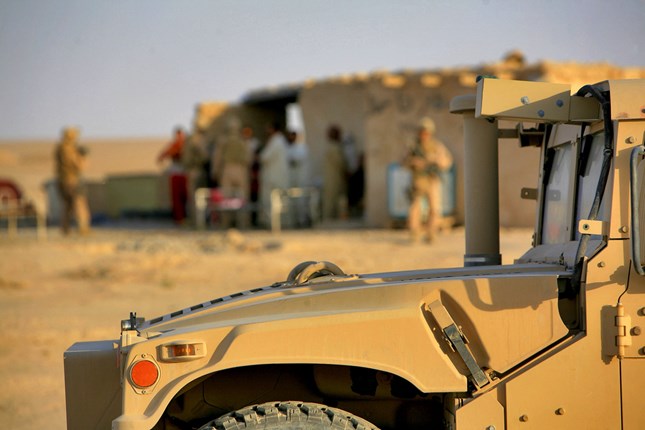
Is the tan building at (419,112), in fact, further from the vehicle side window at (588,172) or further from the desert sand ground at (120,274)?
the vehicle side window at (588,172)

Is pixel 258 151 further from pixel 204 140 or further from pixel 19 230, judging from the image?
pixel 19 230

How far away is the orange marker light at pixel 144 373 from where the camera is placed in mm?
3115

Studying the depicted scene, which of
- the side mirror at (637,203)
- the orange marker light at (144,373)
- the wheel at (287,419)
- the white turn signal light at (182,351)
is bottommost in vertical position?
the wheel at (287,419)

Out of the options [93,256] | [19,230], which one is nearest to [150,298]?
[93,256]

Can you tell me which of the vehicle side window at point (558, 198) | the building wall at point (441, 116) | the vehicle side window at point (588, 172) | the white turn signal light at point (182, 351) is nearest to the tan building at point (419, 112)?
the building wall at point (441, 116)

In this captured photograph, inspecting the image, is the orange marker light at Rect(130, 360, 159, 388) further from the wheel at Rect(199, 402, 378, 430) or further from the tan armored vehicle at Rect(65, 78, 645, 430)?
the wheel at Rect(199, 402, 378, 430)

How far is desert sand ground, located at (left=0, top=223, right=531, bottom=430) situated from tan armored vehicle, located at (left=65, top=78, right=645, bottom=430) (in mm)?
3608

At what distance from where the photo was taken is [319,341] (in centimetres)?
312

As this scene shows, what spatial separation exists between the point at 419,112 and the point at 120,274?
6359mm

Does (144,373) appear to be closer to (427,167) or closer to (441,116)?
(427,167)

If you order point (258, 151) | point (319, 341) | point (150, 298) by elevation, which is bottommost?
point (150, 298)

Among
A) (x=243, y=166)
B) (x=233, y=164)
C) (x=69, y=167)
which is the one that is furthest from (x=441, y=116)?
(x=69, y=167)

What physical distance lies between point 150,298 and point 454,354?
895 cm

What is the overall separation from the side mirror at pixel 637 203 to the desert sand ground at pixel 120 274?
4660 millimetres
